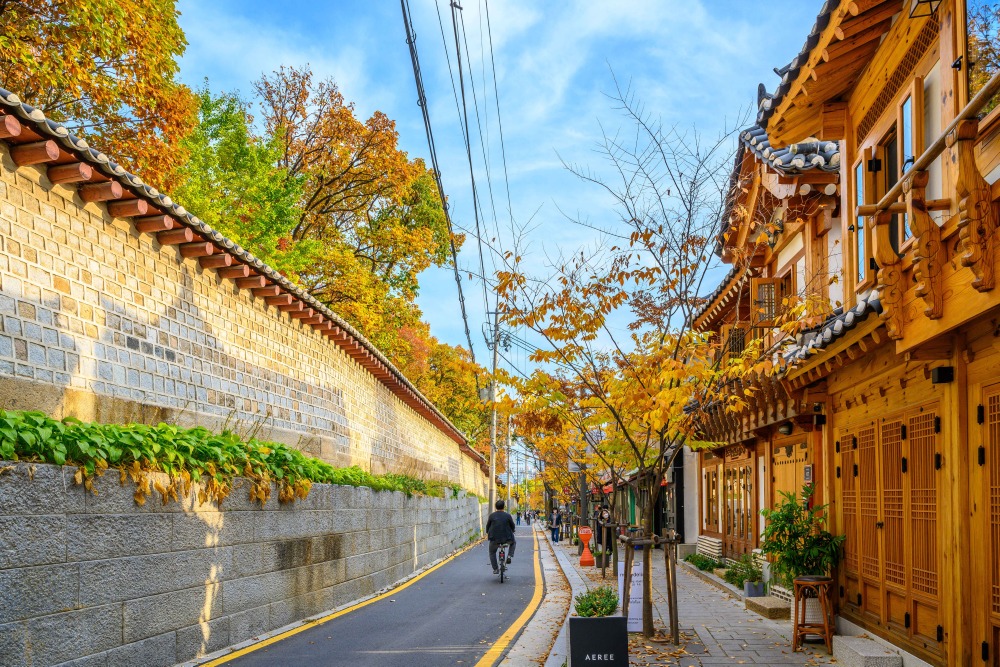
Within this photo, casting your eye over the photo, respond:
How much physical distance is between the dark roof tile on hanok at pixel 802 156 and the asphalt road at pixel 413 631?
742 cm

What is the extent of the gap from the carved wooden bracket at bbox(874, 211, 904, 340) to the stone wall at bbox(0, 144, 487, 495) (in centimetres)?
760

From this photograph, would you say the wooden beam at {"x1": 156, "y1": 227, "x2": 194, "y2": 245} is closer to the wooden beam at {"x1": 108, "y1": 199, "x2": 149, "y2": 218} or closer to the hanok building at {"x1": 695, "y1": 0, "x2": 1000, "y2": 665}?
the wooden beam at {"x1": 108, "y1": 199, "x2": 149, "y2": 218}

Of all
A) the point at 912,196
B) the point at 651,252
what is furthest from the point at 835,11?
the point at 651,252

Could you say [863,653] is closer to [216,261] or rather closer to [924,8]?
[924,8]

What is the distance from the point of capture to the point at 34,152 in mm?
8203

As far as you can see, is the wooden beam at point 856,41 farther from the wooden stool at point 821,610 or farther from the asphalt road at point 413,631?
the asphalt road at point 413,631

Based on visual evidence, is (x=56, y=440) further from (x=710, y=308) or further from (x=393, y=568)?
(x=710, y=308)

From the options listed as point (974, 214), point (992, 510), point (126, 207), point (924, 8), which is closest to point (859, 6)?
point (924, 8)

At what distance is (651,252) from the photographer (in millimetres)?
11430

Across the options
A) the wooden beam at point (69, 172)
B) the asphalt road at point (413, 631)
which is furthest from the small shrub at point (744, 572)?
the wooden beam at point (69, 172)

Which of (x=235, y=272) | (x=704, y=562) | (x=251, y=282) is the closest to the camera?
(x=235, y=272)

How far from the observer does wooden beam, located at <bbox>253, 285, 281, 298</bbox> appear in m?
14.5

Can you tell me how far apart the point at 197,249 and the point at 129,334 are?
1965 millimetres

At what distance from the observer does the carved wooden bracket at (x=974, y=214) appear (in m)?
5.85
